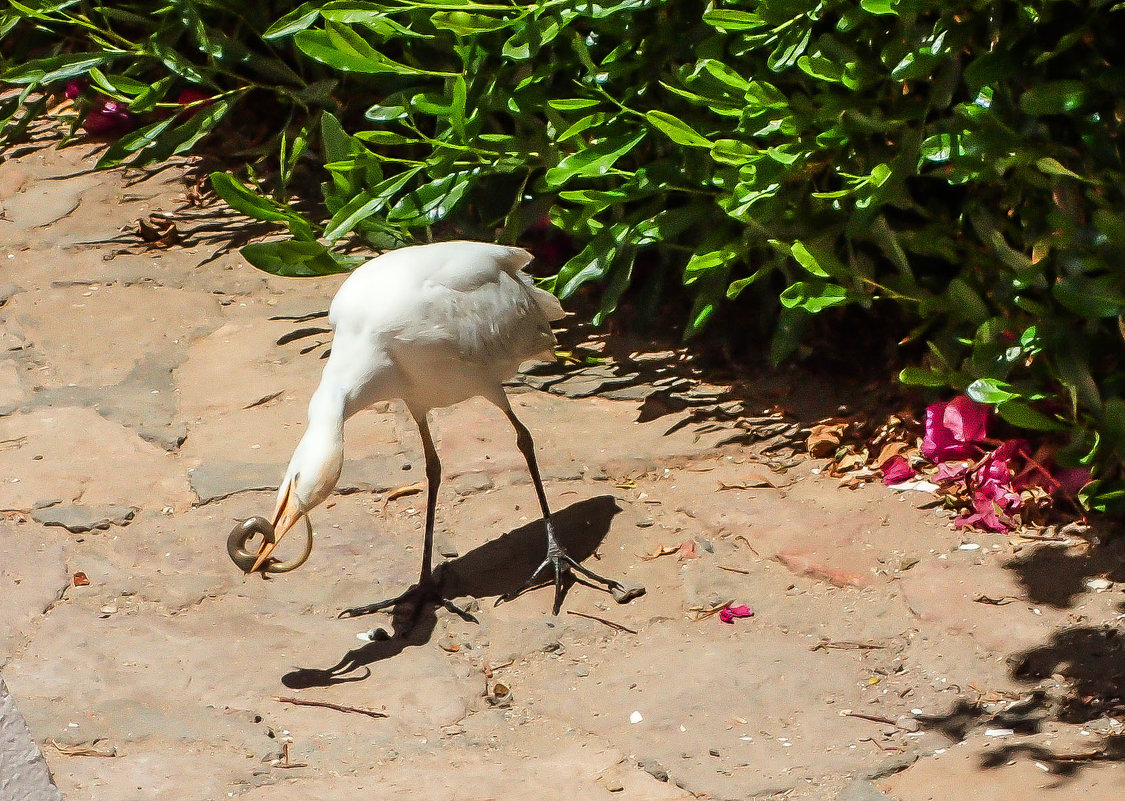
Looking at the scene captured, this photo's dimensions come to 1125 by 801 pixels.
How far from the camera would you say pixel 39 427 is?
464 centimetres

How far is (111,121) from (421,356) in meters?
4.04

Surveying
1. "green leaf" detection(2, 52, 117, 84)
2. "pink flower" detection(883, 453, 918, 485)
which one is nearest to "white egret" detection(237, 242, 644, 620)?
"pink flower" detection(883, 453, 918, 485)

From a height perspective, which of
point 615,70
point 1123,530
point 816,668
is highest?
point 615,70

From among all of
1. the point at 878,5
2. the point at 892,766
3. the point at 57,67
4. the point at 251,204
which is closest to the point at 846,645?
the point at 892,766

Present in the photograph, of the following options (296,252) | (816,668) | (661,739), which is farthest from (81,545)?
(816,668)

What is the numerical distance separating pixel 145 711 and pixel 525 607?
1.13 metres

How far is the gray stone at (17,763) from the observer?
216cm

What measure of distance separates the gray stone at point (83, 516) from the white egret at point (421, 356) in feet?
2.91

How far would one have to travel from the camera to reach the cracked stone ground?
2.99 meters

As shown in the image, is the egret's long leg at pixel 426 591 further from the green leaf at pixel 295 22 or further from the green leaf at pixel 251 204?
the green leaf at pixel 295 22

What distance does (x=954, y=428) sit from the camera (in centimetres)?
409

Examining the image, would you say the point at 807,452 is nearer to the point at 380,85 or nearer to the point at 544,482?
the point at 544,482

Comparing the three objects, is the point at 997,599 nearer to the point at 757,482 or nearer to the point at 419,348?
the point at 757,482

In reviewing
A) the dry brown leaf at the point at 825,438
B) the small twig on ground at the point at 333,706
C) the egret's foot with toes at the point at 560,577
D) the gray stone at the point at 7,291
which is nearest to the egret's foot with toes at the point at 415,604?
the egret's foot with toes at the point at 560,577
